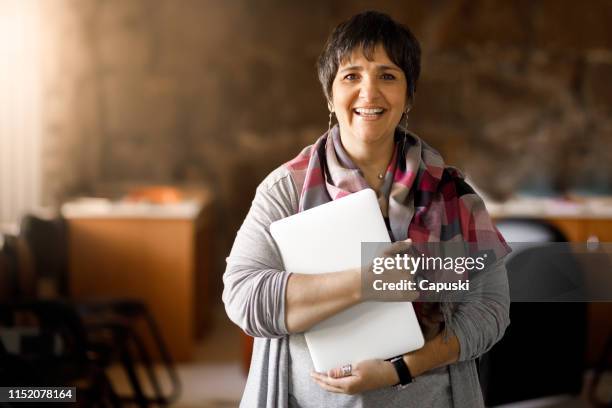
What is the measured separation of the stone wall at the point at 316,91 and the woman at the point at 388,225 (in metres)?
3.45

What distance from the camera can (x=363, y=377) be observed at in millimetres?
1109

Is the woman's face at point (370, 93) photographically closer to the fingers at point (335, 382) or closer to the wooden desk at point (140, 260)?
the fingers at point (335, 382)

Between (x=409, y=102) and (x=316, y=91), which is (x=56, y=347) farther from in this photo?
(x=316, y=91)

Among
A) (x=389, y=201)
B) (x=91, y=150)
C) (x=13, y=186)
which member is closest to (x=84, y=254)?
(x=13, y=186)

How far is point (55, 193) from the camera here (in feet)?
14.5

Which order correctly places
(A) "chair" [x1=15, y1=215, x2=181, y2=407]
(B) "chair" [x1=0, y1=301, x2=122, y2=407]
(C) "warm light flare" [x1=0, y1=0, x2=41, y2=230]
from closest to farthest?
(B) "chair" [x1=0, y1=301, x2=122, y2=407], (A) "chair" [x1=15, y1=215, x2=181, y2=407], (C) "warm light flare" [x1=0, y1=0, x2=41, y2=230]

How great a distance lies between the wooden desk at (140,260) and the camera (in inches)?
144

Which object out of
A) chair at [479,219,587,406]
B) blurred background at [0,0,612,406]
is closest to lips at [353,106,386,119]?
chair at [479,219,587,406]

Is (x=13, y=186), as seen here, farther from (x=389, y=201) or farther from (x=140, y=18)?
(x=389, y=201)

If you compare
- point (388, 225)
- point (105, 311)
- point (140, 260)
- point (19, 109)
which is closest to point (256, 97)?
point (19, 109)

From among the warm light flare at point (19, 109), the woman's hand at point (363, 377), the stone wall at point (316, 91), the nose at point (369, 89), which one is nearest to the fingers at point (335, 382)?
the woman's hand at point (363, 377)

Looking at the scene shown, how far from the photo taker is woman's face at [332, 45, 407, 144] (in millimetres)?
1173

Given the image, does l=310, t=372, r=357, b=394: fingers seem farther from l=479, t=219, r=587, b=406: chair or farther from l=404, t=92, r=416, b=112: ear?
l=404, t=92, r=416, b=112: ear

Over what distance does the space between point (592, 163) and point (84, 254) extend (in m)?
2.95
